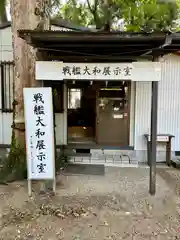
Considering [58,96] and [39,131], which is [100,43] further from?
[58,96]

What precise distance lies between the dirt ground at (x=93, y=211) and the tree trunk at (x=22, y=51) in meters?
1.80

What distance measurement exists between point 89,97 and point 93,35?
5.27 m

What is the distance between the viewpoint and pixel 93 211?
464 cm

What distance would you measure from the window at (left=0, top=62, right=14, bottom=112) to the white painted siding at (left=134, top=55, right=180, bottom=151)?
381 centimetres

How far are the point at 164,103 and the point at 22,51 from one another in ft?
14.3

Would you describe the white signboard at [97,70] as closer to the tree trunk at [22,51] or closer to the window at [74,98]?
the tree trunk at [22,51]

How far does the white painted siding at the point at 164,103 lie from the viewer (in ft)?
26.2

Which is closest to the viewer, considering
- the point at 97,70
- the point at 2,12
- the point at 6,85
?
the point at 97,70

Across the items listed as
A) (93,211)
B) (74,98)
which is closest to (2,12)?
(74,98)

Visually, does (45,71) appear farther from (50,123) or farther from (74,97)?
(74,97)

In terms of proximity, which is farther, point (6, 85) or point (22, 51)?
point (6, 85)

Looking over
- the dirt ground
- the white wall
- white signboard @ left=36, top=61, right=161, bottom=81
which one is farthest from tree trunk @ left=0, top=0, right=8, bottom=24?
the dirt ground

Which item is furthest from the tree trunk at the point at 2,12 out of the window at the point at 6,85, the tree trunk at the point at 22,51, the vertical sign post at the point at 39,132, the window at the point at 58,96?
the vertical sign post at the point at 39,132

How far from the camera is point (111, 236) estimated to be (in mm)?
3869
